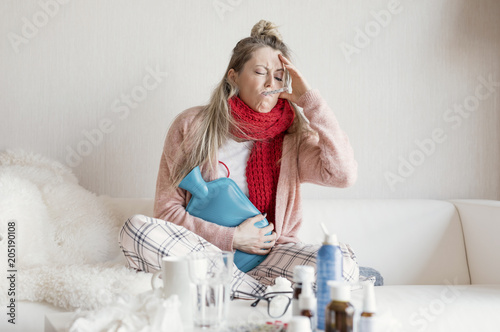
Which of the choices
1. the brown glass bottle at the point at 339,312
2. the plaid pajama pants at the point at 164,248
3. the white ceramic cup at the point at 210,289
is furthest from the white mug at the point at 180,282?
the plaid pajama pants at the point at 164,248

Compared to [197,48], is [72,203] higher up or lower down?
lower down

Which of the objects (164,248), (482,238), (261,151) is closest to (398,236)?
(482,238)

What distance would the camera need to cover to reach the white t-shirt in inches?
73.5

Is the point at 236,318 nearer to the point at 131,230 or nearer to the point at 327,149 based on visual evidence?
the point at 131,230

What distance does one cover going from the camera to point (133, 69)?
2.14 metres

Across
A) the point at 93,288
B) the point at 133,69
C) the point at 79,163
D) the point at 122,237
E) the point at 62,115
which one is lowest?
the point at 93,288

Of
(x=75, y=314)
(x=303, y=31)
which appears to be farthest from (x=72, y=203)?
A: (x=303, y=31)

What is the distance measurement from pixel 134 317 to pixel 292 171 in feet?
3.42

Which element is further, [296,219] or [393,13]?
[393,13]

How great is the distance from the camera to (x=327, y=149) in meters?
1.77

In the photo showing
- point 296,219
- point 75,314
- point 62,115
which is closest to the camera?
point 75,314

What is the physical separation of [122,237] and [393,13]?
5.17ft

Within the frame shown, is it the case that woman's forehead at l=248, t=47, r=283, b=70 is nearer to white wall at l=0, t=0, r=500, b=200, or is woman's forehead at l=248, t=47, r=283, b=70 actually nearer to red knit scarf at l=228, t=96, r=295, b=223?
red knit scarf at l=228, t=96, r=295, b=223

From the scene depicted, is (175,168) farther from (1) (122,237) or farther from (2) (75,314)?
(2) (75,314)
